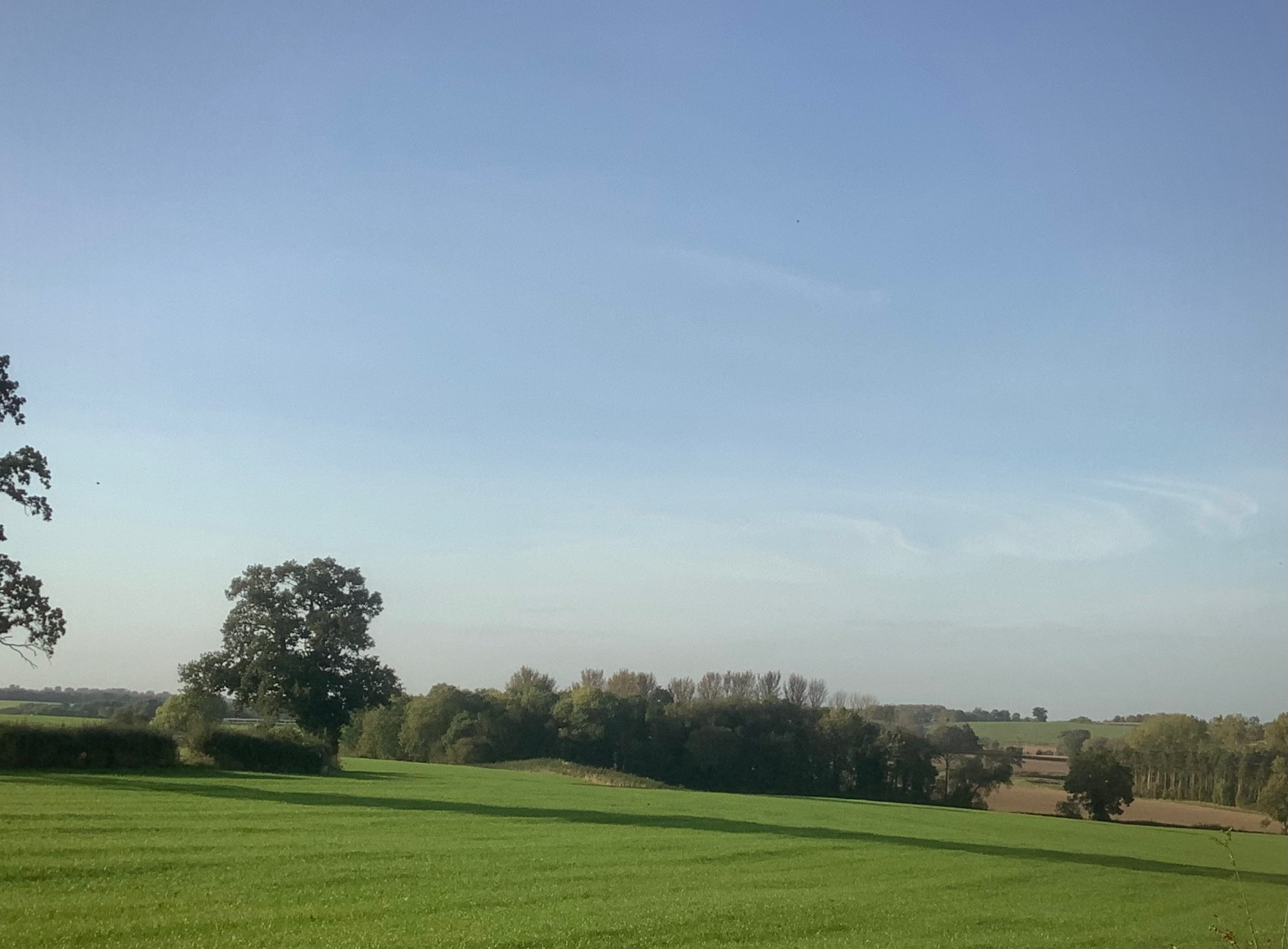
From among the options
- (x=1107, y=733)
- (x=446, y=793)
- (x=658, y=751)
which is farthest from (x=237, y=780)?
(x=1107, y=733)

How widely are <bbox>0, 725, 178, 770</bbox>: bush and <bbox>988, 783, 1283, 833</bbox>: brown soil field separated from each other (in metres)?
61.0

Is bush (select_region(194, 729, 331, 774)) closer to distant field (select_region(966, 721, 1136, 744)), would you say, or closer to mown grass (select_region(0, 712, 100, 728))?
mown grass (select_region(0, 712, 100, 728))

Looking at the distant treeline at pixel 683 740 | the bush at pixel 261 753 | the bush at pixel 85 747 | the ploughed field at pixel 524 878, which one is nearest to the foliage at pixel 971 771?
the distant treeline at pixel 683 740

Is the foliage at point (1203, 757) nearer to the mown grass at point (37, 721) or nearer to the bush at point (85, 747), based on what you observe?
the bush at point (85, 747)

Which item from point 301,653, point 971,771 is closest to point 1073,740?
point 971,771

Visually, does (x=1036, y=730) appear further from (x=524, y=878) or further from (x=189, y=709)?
(x=524, y=878)

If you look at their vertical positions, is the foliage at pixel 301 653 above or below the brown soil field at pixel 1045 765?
above

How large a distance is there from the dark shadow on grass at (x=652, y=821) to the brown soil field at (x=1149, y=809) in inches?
1466

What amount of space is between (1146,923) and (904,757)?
7202 cm

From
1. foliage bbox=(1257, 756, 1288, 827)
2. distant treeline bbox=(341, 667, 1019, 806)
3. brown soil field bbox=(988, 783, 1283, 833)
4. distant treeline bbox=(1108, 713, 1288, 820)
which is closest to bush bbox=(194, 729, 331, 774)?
distant treeline bbox=(341, 667, 1019, 806)

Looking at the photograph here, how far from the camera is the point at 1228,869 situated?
106 ft

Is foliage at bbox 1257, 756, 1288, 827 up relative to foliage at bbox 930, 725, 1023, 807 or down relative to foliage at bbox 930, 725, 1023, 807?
up

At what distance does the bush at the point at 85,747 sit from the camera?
35.8 m

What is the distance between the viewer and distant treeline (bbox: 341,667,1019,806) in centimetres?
8994
